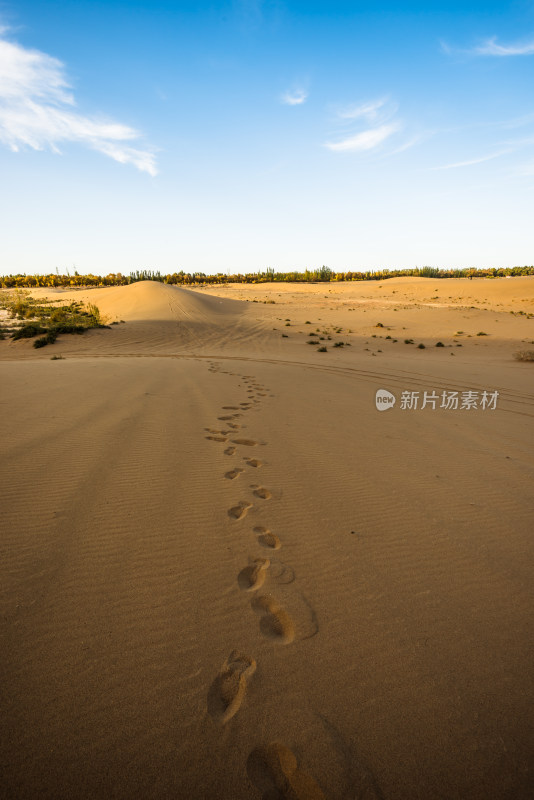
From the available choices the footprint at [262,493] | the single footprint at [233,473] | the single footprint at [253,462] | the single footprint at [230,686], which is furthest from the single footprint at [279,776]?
the single footprint at [253,462]

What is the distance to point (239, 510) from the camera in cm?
234

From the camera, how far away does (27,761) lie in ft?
3.46

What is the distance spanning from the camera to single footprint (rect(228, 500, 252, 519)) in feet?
7.47

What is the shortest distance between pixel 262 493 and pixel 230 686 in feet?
4.40

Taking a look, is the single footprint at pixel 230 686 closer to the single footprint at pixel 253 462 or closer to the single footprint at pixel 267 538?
the single footprint at pixel 267 538

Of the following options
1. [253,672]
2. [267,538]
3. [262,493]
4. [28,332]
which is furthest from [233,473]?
[28,332]

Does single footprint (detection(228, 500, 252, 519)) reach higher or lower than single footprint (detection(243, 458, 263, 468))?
higher

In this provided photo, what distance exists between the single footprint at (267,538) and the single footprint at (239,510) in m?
0.16

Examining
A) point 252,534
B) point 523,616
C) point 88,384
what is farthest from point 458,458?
point 88,384

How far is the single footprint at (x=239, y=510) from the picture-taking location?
89.6 inches

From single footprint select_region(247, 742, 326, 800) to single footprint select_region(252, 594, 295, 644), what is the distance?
361 mm

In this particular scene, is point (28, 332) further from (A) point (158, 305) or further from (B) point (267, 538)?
(B) point (267, 538)

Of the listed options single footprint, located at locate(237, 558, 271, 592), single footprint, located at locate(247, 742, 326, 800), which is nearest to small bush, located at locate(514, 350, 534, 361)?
single footprint, located at locate(237, 558, 271, 592)

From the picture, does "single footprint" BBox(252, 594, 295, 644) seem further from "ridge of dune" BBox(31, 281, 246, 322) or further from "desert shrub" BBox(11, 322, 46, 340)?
"ridge of dune" BBox(31, 281, 246, 322)
